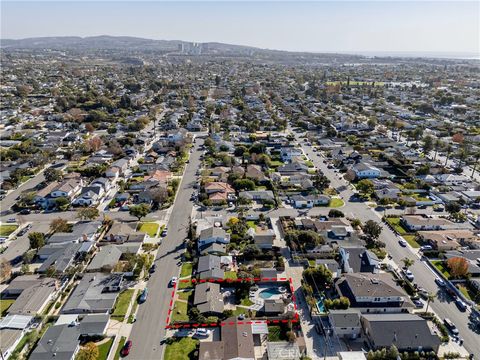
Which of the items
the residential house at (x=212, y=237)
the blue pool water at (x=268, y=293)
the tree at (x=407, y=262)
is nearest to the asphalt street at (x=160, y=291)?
the residential house at (x=212, y=237)

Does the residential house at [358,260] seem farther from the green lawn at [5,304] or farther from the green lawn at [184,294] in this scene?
the green lawn at [5,304]

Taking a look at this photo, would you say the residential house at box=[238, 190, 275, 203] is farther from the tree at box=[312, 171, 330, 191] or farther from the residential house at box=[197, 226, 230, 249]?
the residential house at box=[197, 226, 230, 249]

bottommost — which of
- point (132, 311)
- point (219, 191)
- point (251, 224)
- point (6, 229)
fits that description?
point (6, 229)

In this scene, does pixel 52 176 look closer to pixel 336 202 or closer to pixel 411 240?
pixel 336 202

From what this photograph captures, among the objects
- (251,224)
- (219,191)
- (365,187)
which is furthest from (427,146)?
(251,224)

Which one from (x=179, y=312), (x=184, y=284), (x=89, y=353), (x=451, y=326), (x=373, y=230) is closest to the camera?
(x=89, y=353)

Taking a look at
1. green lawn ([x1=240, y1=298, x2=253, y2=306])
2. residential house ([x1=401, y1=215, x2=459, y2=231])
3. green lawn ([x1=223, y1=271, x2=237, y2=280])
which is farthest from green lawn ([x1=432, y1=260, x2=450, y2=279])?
green lawn ([x1=223, y1=271, x2=237, y2=280])

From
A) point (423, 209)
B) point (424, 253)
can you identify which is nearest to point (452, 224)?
point (423, 209)
